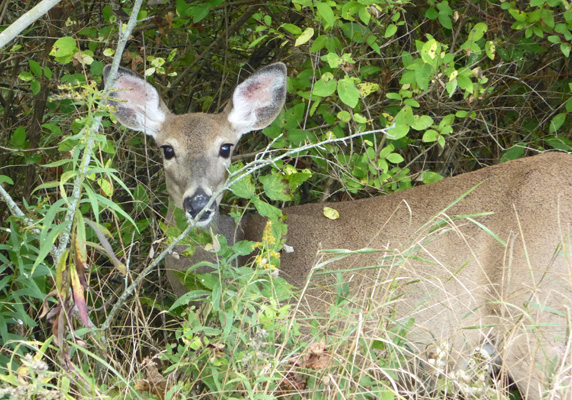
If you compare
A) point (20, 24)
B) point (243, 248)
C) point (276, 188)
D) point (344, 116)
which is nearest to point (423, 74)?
point (344, 116)

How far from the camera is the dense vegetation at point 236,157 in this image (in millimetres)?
2520

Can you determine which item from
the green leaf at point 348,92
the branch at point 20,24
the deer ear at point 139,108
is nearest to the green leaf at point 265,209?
the green leaf at point 348,92

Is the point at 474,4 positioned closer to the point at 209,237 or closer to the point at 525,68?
the point at 525,68

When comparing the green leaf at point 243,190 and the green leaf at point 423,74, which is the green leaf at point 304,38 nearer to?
the green leaf at point 423,74

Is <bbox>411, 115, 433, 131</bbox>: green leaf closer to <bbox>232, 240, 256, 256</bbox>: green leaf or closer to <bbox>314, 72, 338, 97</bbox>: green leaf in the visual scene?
<bbox>314, 72, 338, 97</bbox>: green leaf

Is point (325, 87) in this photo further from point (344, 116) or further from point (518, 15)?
point (518, 15)

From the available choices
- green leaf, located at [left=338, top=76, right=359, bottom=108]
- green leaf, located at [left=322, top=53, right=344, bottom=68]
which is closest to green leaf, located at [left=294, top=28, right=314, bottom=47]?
green leaf, located at [left=322, top=53, right=344, bottom=68]

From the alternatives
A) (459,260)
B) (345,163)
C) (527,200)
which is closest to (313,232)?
(345,163)

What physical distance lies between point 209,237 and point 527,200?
1.58m

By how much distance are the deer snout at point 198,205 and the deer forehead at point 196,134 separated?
395 millimetres

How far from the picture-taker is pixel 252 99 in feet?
14.5

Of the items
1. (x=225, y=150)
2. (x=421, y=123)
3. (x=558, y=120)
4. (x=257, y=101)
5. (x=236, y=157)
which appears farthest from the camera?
(x=236, y=157)

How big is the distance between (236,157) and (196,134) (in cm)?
66

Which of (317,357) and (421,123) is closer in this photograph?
(317,357)
